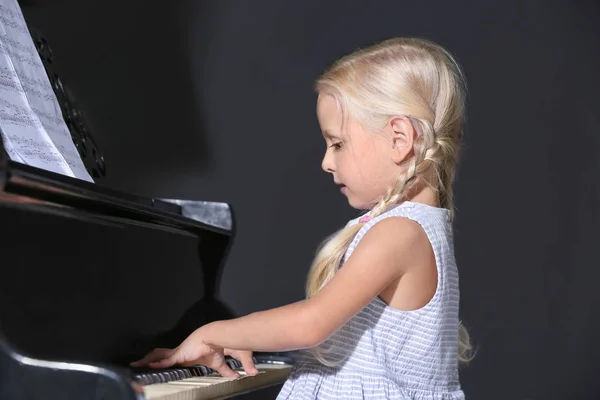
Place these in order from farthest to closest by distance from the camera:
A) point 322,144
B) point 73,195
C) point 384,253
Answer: point 322,144 < point 384,253 < point 73,195

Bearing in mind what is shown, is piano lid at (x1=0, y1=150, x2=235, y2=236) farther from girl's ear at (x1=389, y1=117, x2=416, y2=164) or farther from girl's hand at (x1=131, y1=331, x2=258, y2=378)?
girl's ear at (x1=389, y1=117, x2=416, y2=164)

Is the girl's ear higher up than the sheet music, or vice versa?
the sheet music

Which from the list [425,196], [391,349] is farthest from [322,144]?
[391,349]

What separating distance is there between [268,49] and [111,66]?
539mm

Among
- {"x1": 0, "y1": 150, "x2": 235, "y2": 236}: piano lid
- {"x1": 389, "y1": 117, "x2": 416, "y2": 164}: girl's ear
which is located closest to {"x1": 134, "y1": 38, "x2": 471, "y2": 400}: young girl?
{"x1": 389, "y1": 117, "x2": 416, "y2": 164}: girl's ear

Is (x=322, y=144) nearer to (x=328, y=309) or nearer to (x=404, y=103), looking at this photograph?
(x=404, y=103)

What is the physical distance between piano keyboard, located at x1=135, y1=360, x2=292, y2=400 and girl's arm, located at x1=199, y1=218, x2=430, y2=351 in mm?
55

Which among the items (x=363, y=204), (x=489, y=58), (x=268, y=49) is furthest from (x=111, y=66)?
(x=363, y=204)

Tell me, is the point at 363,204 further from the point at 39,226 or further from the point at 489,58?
the point at 489,58

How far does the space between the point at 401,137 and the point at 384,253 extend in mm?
217

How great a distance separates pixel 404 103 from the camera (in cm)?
142

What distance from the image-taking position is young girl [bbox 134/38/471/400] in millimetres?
1312

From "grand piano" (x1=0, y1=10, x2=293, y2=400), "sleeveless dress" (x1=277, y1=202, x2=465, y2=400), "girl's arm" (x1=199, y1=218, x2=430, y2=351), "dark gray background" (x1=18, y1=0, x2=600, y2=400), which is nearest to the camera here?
"grand piano" (x1=0, y1=10, x2=293, y2=400)

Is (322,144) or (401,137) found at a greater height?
(401,137)
